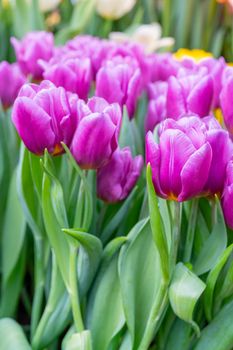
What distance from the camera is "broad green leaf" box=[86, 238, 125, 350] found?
2.12 feet

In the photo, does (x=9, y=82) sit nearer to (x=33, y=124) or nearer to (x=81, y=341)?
(x=33, y=124)

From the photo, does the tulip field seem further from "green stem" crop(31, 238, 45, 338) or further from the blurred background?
the blurred background

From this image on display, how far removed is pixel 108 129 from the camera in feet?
1.93

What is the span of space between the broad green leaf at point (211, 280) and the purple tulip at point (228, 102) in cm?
15

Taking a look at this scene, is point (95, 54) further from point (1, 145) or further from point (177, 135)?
point (177, 135)

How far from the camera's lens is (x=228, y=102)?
658 mm

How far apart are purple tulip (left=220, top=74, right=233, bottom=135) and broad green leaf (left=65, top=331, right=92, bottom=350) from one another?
0.27 metres

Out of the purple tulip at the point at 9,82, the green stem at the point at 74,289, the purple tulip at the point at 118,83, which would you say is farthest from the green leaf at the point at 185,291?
the purple tulip at the point at 9,82

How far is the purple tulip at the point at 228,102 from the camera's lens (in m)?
0.65

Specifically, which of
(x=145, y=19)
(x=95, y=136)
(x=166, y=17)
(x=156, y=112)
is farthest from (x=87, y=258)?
(x=145, y=19)

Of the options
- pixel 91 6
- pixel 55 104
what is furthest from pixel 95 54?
pixel 91 6

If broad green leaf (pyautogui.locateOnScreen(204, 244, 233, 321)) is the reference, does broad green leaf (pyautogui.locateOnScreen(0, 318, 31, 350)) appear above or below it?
below

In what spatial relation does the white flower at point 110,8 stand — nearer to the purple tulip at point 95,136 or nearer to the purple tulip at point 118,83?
the purple tulip at point 118,83

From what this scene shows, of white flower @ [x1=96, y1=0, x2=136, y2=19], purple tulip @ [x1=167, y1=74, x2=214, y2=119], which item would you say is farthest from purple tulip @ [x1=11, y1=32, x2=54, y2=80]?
white flower @ [x1=96, y1=0, x2=136, y2=19]
